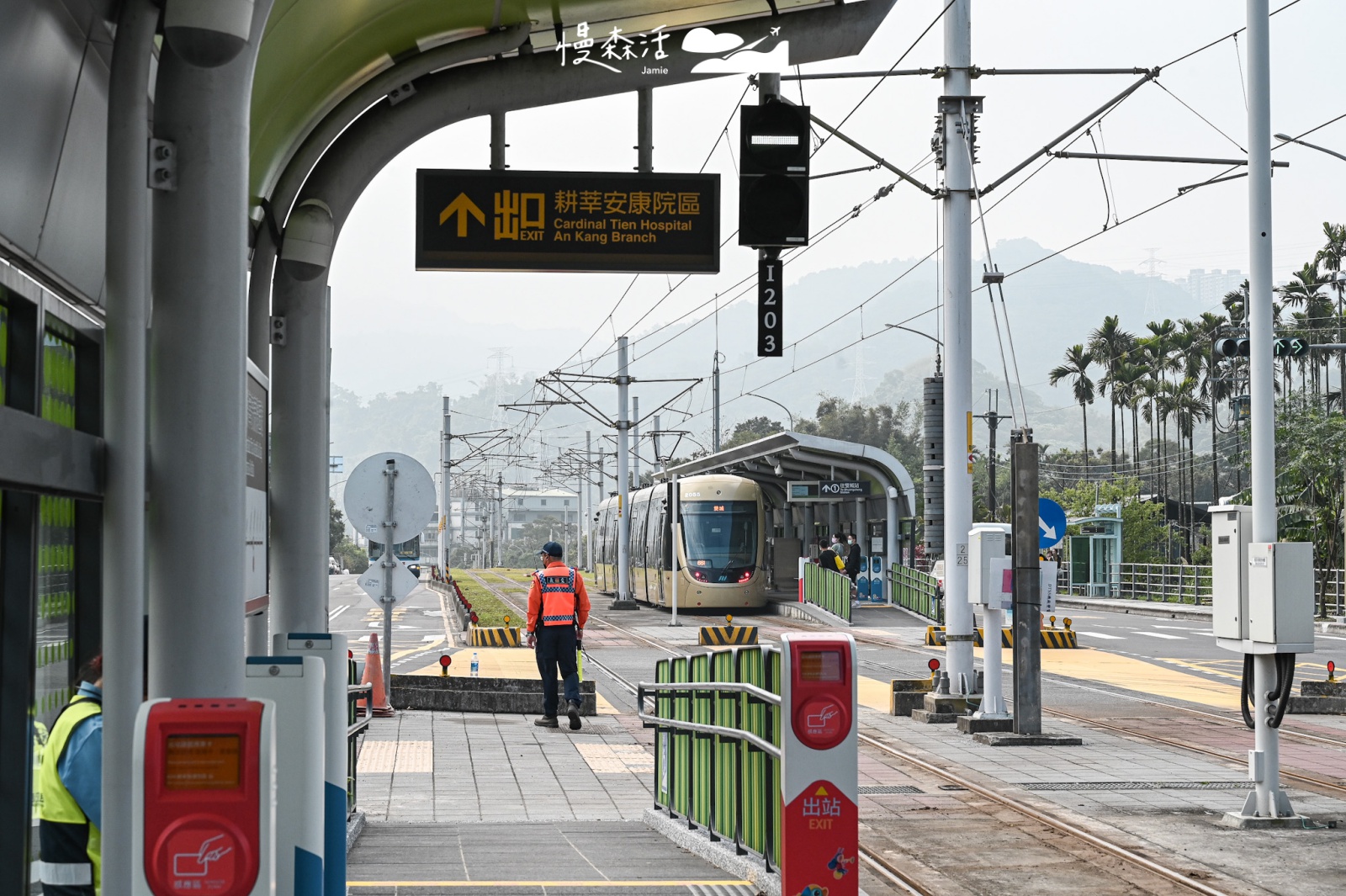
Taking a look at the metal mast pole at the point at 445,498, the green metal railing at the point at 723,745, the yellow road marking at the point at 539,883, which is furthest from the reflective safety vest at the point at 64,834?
the metal mast pole at the point at 445,498

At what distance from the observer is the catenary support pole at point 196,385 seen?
4.93 meters

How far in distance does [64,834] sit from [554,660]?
9996 millimetres

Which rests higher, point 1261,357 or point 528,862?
point 1261,357

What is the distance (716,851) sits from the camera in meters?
8.43

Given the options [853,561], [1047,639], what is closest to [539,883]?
[1047,639]

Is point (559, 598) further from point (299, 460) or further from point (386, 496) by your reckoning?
point (299, 460)

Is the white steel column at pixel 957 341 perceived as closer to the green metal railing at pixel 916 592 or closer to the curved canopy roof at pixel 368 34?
the curved canopy roof at pixel 368 34

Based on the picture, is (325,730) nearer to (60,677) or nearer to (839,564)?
(60,677)

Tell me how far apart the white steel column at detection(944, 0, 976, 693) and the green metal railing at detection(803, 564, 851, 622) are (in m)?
15.4

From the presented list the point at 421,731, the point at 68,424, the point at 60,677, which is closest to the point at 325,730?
the point at 60,677

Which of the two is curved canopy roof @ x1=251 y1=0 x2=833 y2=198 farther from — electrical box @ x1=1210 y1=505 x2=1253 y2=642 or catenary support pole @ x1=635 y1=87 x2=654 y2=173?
electrical box @ x1=1210 y1=505 x2=1253 y2=642

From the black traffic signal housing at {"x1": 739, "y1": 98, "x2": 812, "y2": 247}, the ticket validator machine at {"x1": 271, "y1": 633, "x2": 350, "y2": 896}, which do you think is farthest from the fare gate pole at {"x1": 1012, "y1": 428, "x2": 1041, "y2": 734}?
the ticket validator machine at {"x1": 271, "y1": 633, "x2": 350, "y2": 896}

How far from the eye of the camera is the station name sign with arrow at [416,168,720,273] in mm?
8414

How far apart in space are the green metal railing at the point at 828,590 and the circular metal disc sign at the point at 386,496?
1802cm
